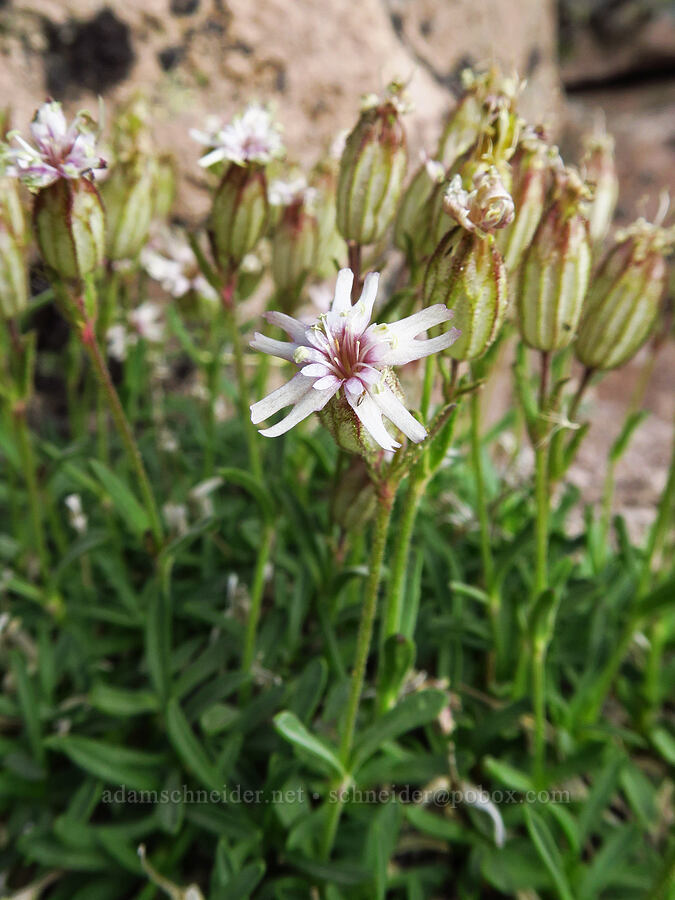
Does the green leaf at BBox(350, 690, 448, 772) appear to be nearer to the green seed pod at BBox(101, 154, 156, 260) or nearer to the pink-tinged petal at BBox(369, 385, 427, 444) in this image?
the pink-tinged petal at BBox(369, 385, 427, 444)

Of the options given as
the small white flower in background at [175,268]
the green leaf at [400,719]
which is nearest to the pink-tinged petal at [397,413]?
the green leaf at [400,719]

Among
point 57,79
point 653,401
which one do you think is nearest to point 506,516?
point 57,79

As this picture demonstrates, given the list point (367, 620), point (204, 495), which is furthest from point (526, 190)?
point (204, 495)

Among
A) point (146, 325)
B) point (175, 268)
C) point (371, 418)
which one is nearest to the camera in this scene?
point (371, 418)

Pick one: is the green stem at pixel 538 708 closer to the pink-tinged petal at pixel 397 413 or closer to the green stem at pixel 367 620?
the green stem at pixel 367 620

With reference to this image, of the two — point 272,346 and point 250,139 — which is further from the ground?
point 250,139

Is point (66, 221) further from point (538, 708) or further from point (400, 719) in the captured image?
point (538, 708)

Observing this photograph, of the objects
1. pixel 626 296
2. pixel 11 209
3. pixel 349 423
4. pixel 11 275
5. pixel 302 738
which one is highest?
pixel 11 209
